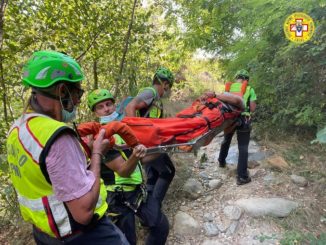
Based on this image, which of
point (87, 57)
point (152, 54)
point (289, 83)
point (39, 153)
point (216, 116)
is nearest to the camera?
point (39, 153)

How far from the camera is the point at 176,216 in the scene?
15.0ft

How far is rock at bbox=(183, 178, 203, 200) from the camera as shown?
5.10 m

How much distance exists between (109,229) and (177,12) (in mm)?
7782

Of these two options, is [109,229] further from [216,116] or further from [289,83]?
[289,83]

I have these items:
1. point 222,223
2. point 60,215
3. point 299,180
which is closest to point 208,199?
point 222,223

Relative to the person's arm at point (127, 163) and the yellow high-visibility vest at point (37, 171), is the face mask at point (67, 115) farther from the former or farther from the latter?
the person's arm at point (127, 163)

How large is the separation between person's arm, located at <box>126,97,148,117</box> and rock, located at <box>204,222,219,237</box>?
1946mm

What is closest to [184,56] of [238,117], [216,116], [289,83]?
[289,83]

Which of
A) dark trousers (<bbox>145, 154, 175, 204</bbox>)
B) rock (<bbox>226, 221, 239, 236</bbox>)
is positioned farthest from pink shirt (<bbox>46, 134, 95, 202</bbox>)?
rock (<bbox>226, 221, 239, 236</bbox>)

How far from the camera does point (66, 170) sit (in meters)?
1.59

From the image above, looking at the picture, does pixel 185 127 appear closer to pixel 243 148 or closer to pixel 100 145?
pixel 100 145

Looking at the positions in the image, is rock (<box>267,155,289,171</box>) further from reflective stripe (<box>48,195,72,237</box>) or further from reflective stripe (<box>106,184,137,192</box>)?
reflective stripe (<box>48,195,72,237</box>)

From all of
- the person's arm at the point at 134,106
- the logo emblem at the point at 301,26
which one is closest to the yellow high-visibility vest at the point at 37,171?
the person's arm at the point at 134,106

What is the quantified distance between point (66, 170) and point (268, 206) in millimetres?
3727
